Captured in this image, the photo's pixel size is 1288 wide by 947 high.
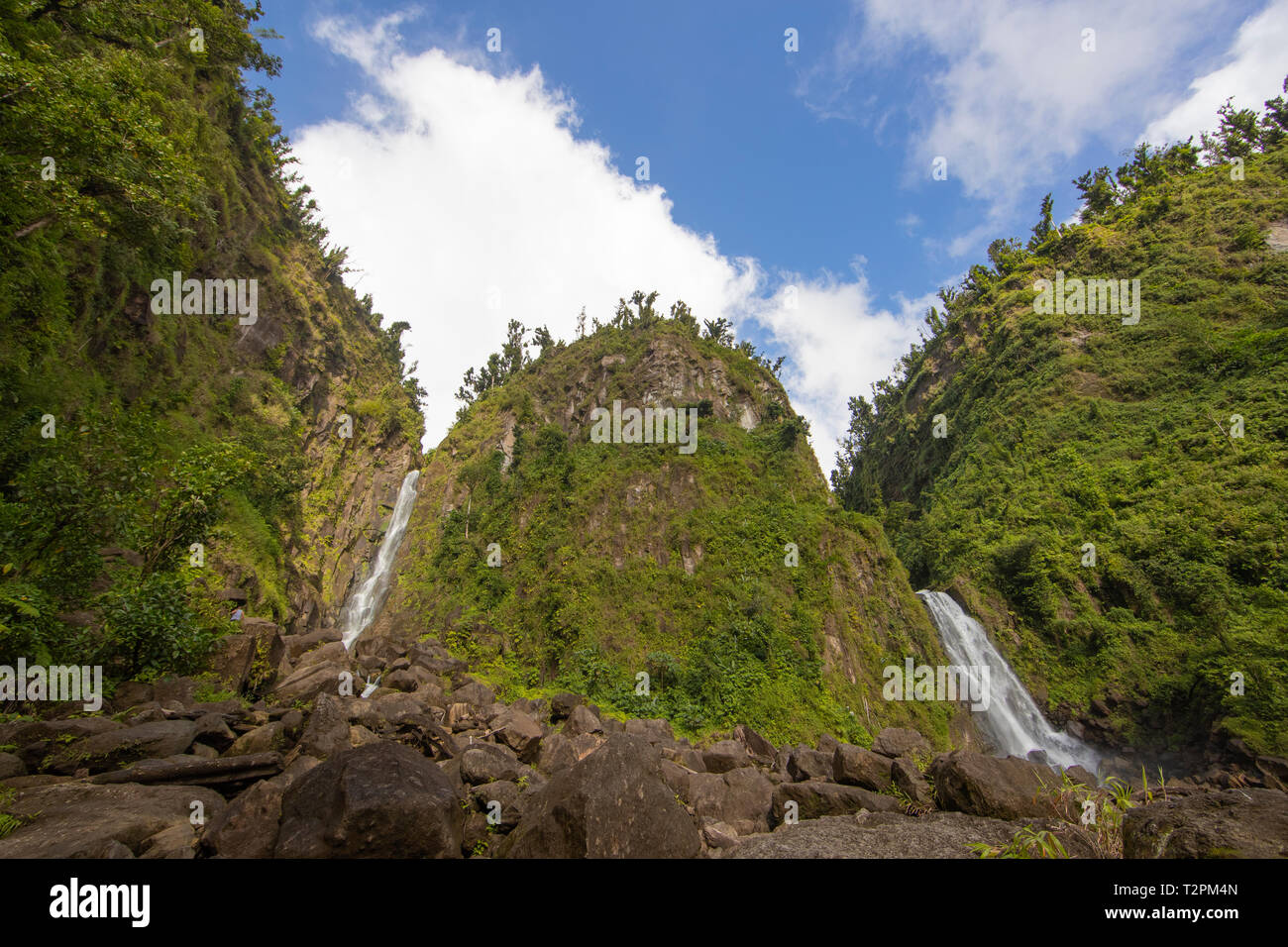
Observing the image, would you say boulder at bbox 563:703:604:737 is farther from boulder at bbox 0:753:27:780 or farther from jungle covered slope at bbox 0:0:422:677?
boulder at bbox 0:753:27:780

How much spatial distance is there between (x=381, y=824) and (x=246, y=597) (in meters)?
16.3

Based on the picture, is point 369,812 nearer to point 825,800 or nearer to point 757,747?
point 825,800

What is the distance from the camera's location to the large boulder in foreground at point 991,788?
640 cm

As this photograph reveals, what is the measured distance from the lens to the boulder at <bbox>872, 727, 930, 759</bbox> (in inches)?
452

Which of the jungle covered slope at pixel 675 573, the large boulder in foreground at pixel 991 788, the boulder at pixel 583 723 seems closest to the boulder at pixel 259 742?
the boulder at pixel 583 723

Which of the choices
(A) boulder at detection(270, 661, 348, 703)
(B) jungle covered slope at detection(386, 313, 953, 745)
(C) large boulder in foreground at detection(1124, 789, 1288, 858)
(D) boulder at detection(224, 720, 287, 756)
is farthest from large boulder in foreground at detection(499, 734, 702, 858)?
(B) jungle covered slope at detection(386, 313, 953, 745)

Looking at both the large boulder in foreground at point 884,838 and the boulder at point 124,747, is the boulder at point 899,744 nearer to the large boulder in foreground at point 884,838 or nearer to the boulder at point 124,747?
the large boulder in foreground at point 884,838

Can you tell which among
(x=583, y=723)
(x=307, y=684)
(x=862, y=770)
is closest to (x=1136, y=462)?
(x=862, y=770)

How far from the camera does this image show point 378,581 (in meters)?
38.5

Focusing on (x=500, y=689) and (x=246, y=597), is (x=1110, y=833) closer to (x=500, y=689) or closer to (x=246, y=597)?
(x=246, y=597)

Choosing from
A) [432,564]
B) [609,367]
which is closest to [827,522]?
[609,367]

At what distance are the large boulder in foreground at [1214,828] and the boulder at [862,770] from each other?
4.92m
